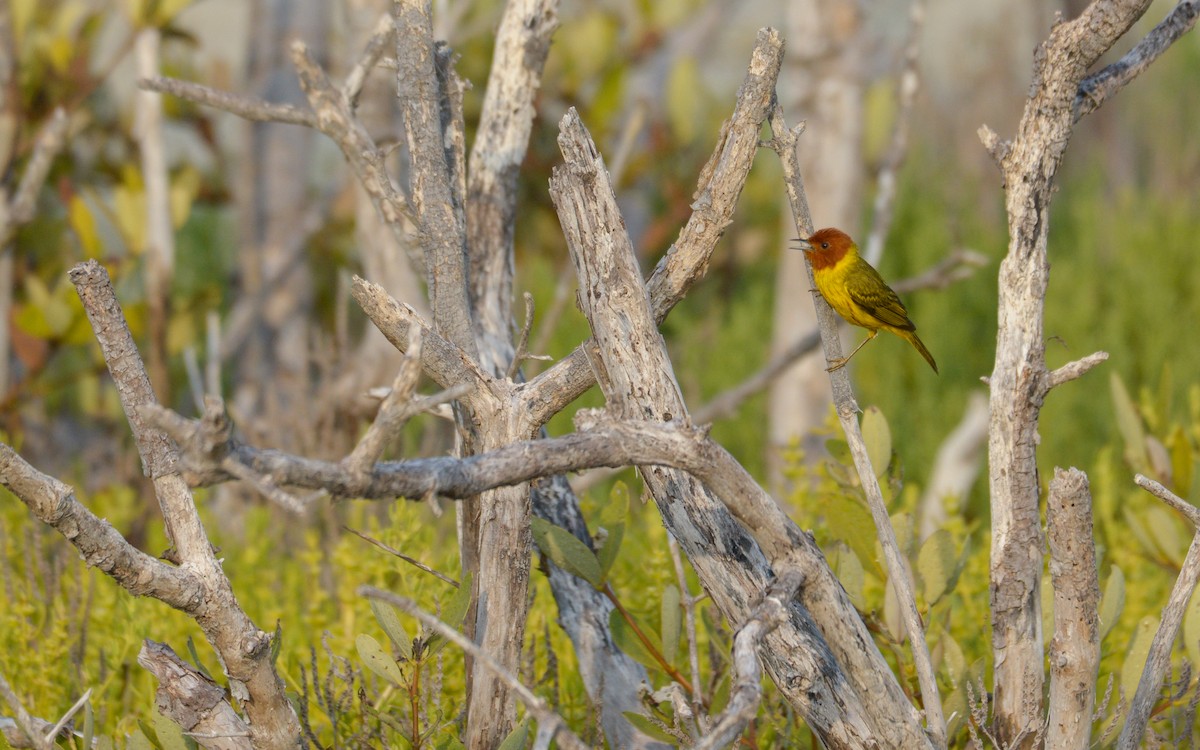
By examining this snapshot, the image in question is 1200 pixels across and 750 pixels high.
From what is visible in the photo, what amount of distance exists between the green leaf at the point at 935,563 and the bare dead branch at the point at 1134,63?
669 millimetres

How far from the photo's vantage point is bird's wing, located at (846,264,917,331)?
2.22 meters

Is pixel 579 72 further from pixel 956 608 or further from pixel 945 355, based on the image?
pixel 956 608

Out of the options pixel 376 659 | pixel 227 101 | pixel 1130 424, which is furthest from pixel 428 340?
pixel 1130 424

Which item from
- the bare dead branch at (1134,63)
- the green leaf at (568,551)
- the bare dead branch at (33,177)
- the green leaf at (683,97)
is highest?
the green leaf at (683,97)

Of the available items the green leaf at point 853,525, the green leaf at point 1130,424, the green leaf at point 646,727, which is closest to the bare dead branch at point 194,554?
the green leaf at point 646,727

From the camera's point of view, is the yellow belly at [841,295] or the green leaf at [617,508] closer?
the green leaf at [617,508]

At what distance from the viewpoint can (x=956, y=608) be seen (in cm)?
224

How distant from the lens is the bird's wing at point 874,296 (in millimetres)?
2217

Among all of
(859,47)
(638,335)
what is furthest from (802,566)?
(859,47)

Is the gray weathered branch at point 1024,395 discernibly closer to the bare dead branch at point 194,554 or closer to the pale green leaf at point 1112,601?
the pale green leaf at point 1112,601

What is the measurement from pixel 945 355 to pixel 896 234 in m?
1.39

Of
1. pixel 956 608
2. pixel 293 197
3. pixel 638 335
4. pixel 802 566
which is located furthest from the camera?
pixel 293 197

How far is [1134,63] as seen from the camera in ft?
5.15

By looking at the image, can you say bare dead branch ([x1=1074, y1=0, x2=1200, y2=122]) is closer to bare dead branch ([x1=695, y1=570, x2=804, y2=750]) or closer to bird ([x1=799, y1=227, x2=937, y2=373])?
bird ([x1=799, y1=227, x2=937, y2=373])
